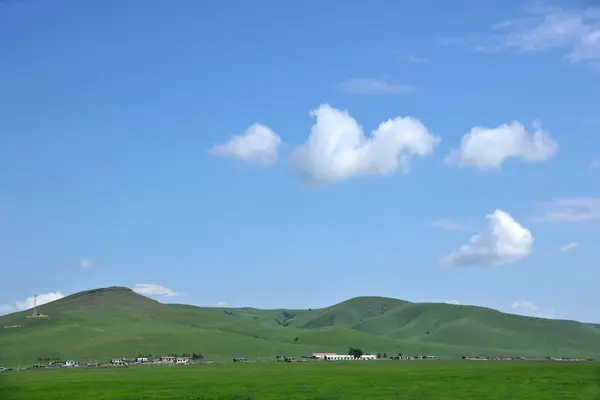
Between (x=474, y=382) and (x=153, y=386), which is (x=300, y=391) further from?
(x=474, y=382)

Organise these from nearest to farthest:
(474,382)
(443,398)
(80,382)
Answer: (443,398) < (474,382) < (80,382)

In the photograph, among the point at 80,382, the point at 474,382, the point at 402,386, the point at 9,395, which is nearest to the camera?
the point at 9,395

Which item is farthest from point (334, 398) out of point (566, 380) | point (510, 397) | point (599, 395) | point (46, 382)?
point (46, 382)

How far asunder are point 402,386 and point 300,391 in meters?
22.5

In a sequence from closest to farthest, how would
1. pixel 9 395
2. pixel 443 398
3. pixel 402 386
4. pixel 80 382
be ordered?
1. pixel 443 398
2. pixel 9 395
3. pixel 402 386
4. pixel 80 382

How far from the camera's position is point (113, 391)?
13500 centimetres

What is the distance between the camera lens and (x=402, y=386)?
140500 mm

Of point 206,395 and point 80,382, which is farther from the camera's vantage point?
point 80,382

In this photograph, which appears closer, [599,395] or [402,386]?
[599,395]

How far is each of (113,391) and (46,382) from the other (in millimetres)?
39397

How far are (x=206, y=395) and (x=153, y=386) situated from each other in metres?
28.4

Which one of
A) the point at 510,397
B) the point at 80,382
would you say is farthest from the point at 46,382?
the point at 510,397

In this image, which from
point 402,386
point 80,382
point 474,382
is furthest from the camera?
point 80,382

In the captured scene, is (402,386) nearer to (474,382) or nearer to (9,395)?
(474,382)
